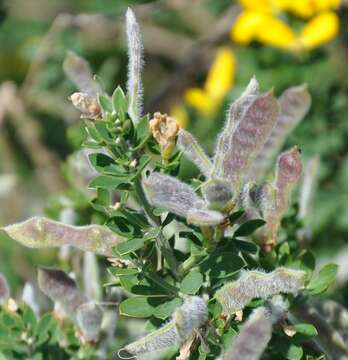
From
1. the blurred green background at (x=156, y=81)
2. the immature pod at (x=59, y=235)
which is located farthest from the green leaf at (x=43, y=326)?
the blurred green background at (x=156, y=81)

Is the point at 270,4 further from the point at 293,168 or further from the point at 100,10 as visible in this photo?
the point at 293,168

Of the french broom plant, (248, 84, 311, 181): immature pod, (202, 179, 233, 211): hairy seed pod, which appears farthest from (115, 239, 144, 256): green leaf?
(248, 84, 311, 181): immature pod

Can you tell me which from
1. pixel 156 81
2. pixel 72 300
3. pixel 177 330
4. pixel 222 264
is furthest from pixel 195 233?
pixel 156 81

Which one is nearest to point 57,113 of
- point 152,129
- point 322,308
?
point 322,308

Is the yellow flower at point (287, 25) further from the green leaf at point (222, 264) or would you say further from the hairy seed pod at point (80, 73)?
the green leaf at point (222, 264)

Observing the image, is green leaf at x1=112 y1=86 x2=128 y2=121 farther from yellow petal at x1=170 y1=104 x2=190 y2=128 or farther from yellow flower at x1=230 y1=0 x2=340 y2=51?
yellow petal at x1=170 y1=104 x2=190 y2=128
